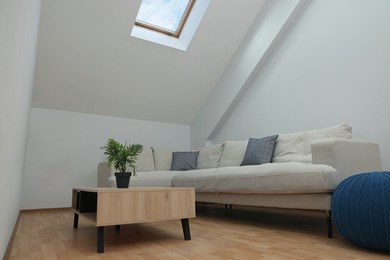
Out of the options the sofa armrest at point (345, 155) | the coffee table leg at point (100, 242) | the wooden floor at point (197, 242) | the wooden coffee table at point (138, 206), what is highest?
the sofa armrest at point (345, 155)

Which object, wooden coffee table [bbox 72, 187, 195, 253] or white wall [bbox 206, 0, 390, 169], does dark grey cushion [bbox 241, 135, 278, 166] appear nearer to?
white wall [bbox 206, 0, 390, 169]

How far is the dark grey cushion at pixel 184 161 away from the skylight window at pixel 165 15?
1.68 meters

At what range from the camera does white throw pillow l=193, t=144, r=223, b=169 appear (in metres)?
3.47

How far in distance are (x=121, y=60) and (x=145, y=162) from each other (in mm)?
1406

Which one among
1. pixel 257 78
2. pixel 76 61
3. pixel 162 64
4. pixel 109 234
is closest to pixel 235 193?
pixel 109 234

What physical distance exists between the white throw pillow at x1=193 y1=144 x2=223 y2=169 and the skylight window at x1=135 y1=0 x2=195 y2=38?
65.1 inches

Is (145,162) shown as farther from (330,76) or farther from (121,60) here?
(330,76)

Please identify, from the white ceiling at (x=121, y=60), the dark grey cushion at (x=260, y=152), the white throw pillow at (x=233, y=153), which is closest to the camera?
the dark grey cushion at (x=260, y=152)

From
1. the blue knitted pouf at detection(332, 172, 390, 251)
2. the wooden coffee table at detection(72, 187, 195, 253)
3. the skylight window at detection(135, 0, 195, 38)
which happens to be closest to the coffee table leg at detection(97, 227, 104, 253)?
the wooden coffee table at detection(72, 187, 195, 253)

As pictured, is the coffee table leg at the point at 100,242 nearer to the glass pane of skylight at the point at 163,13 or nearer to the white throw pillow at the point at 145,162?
the white throw pillow at the point at 145,162

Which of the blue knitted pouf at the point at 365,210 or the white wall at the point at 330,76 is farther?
the white wall at the point at 330,76

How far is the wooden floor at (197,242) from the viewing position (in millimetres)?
1364

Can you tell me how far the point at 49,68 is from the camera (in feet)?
10.8

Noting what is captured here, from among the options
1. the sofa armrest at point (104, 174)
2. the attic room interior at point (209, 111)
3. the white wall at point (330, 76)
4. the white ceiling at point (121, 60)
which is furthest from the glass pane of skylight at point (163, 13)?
the sofa armrest at point (104, 174)
